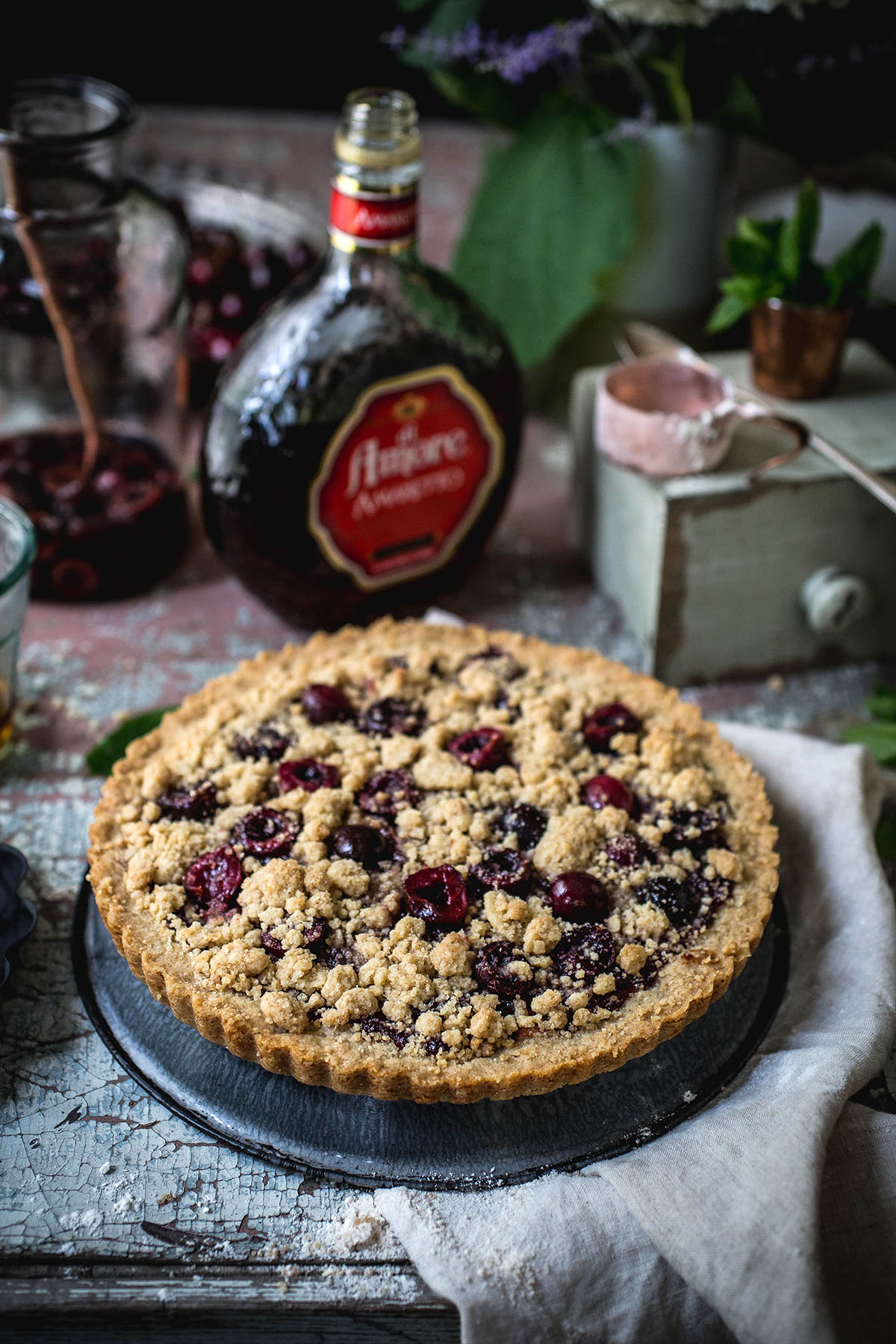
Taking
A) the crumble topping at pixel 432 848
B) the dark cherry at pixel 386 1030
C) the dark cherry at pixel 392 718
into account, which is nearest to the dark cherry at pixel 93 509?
the crumble topping at pixel 432 848

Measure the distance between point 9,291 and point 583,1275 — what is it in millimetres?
1308

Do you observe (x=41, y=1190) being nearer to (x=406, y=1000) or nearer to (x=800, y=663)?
(x=406, y=1000)

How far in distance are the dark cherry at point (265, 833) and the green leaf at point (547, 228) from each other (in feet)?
2.97

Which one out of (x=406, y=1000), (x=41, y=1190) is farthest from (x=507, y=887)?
(x=41, y=1190)

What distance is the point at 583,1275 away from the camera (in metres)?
0.96

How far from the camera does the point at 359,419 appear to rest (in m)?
1.50

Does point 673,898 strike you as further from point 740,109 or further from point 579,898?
point 740,109

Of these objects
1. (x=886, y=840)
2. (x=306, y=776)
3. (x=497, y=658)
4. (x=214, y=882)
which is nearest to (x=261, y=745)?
(x=306, y=776)

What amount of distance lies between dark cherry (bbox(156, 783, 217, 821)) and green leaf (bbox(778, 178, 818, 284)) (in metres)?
0.95

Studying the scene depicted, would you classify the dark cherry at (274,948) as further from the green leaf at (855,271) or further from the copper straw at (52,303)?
the green leaf at (855,271)

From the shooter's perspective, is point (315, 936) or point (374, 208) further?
point (374, 208)

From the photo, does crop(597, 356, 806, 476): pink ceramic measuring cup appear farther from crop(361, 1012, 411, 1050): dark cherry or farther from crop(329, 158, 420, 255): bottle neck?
crop(361, 1012, 411, 1050): dark cherry

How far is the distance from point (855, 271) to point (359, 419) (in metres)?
0.64

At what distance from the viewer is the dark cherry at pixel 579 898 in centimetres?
111
